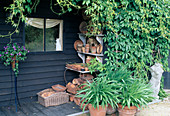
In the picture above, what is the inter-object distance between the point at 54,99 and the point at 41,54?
1.03 m

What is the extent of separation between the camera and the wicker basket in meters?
4.21

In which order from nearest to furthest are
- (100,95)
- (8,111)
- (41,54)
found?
(100,95), (8,111), (41,54)

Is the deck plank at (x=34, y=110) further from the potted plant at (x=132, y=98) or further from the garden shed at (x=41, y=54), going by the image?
the potted plant at (x=132, y=98)

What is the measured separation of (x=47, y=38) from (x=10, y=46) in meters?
0.91

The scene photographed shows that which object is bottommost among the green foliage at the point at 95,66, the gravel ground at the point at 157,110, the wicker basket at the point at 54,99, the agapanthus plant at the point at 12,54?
the gravel ground at the point at 157,110

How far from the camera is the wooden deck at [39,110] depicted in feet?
12.6

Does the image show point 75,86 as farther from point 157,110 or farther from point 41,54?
point 157,110

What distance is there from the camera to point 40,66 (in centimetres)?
461

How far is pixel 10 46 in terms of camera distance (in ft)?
13.4

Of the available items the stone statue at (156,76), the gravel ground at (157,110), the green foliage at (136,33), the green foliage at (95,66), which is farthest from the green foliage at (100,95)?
the stone statue at (156,76)

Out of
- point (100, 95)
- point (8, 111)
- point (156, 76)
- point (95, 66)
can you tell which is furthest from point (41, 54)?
point (156, 76)

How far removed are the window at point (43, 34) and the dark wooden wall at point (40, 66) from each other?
0.11 m

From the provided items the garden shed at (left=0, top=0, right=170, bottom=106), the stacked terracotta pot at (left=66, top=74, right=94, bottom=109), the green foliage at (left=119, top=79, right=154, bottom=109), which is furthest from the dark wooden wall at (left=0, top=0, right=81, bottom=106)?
the green foliage at (left=119, top=79, right=154, bottom=109)

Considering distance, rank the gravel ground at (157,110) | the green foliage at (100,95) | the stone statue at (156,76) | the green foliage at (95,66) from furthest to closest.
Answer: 1. the stone statue at (156,76)
2. the green foliage at (95,66)
3. the gravel ground at (157,110)
4. the green foliage at (100,95)
